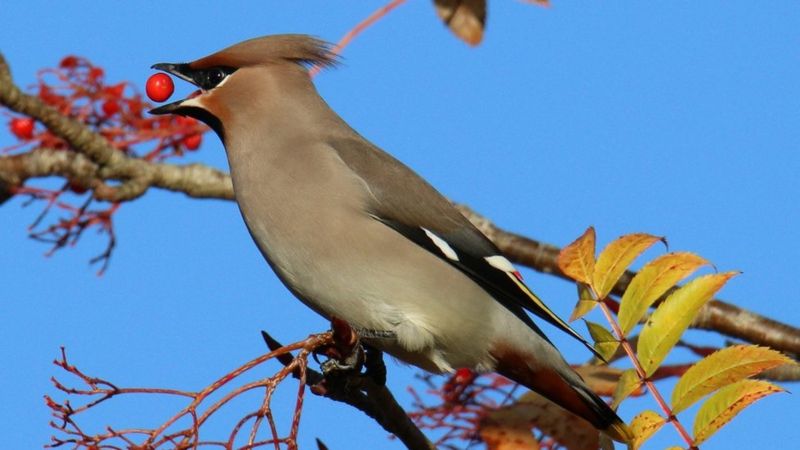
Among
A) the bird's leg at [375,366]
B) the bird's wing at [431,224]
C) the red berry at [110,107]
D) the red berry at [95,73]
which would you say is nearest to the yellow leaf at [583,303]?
the bird's leg at [375,366]

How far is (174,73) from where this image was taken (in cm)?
396

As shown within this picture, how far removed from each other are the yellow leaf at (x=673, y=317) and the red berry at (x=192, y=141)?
2.37 metres

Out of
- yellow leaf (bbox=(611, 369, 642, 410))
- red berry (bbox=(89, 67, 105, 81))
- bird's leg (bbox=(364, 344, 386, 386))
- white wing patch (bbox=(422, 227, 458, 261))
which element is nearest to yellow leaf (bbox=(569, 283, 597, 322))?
yellow leaf (bbox=(611, 369, 642, 410))

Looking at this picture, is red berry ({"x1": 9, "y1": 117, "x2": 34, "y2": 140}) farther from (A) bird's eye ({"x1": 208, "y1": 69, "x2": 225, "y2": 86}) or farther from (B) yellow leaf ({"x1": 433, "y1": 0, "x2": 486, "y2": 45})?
(B) yellow leaf ({"x1": 433, "y1": 0, "x2": 486, "y2": 45})

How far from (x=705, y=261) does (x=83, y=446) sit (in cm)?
123

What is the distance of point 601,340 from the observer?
283cm

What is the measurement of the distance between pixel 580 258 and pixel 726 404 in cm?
45

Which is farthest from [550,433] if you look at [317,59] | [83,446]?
[317,59]

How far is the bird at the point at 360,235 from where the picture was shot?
11.6 feet

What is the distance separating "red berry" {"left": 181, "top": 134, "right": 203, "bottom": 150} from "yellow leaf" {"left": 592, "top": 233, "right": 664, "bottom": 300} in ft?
7.22

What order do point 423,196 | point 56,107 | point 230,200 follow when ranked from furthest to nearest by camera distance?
point 56,107
point 230,200
point 423,196

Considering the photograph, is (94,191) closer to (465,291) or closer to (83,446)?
(465,291)

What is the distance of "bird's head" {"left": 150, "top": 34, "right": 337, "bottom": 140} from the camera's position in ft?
13.0

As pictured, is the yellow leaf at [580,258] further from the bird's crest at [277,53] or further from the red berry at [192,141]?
the red berry at [192,141]
